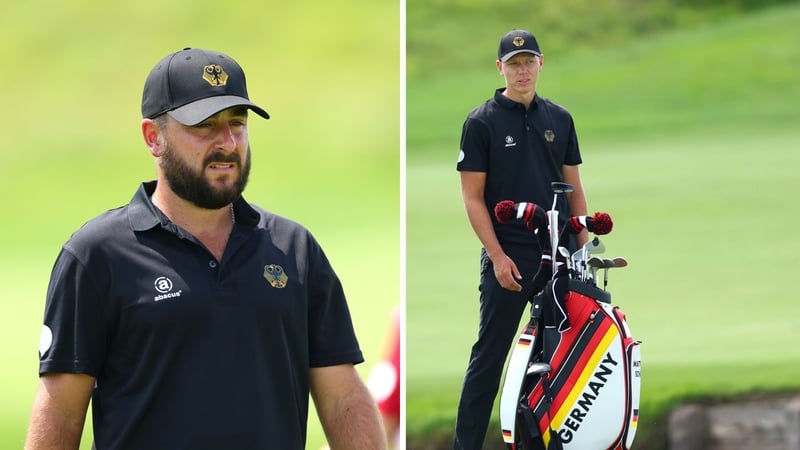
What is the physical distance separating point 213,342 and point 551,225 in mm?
2152

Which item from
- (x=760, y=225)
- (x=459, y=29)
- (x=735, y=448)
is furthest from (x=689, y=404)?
(x=459, y=29)

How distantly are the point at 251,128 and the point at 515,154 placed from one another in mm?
1739

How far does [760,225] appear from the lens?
21.6ft

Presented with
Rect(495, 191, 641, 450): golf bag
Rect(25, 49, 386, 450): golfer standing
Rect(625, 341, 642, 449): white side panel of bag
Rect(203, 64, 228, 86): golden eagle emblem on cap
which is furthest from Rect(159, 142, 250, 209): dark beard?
Rect(625, 341, 642, 449): white side panel of bag

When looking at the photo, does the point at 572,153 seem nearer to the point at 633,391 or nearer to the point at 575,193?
the point at 575,193

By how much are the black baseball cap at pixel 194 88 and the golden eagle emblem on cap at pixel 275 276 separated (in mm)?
273

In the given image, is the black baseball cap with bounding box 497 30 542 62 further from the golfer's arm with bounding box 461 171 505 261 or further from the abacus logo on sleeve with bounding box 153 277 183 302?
the abacus logo on sleeve with bounding box 153 277 183 302

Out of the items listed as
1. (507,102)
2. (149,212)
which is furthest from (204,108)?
(507,102)

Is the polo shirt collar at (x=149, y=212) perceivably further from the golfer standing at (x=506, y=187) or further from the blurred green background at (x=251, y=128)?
the blurred green background at (x=251, y=128)

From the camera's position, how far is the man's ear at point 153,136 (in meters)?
2.42

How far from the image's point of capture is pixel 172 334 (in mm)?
2266

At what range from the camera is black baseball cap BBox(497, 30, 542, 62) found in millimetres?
4754

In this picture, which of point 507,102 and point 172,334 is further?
point 507,102

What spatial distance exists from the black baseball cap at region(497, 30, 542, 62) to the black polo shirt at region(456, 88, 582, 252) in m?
0.15
